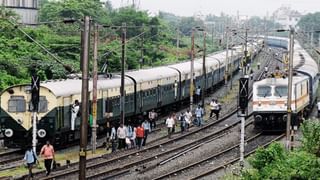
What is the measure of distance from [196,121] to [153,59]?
3921 centimetres

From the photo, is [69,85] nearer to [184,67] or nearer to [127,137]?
[127,137]

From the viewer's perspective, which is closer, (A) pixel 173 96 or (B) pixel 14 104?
(B) pixel 14 104

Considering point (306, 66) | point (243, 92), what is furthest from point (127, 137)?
point (306, 66)

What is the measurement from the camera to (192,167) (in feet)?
93.0

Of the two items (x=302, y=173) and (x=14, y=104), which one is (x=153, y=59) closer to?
(x=14, y=104)

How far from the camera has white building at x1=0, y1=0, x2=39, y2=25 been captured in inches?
2827

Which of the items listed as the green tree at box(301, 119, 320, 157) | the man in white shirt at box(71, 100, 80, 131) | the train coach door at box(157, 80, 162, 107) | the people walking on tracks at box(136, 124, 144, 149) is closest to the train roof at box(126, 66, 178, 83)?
the train coach door at box(157, 80, 162, 107)

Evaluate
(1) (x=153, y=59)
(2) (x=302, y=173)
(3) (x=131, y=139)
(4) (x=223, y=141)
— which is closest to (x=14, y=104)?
(3) (x=131, y=139)

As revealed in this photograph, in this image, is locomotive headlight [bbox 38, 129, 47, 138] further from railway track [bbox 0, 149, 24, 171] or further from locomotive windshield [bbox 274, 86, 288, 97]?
locomotive windshield [bbox 274, 86, 288, 97]

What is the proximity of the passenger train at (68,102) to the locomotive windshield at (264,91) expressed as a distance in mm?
7094

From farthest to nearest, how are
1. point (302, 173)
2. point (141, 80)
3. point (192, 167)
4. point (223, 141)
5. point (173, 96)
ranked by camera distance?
1. point (173, 96)
2. point (141, 80)
3. point (223, 141)
4. point (192, 167)
5. point (302, 173)

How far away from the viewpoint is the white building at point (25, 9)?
2827 inches

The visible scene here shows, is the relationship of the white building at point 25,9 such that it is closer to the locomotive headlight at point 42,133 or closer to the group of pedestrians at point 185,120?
the group of pedestrians at point 185,120

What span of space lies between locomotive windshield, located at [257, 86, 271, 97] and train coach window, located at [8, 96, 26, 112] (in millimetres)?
13378
